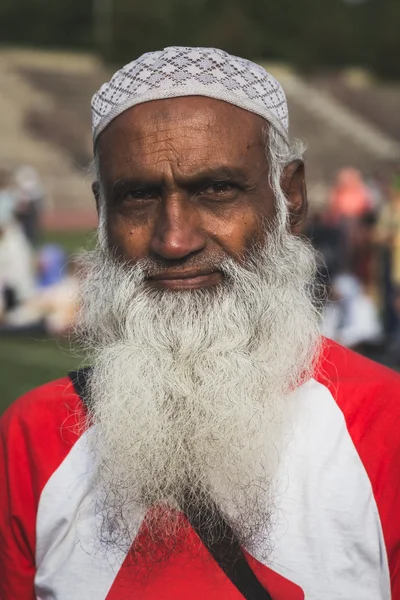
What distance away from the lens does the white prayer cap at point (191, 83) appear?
2102 mm

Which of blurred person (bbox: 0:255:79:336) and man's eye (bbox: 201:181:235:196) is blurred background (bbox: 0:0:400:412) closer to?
blurred person (bbox: 0:255:79:336)

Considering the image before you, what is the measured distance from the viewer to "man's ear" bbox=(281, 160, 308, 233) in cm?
228

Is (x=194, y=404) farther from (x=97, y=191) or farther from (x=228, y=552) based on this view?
(x=97, y=191)

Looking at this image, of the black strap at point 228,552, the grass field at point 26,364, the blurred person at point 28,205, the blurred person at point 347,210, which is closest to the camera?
the black strap at point 228,552

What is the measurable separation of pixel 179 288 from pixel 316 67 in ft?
180

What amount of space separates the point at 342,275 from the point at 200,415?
9.17 metres

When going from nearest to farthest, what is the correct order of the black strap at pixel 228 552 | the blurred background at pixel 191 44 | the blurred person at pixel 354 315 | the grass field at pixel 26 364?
the black strap at pixel 228 552 < the grass field at pixel 26 364 < the blurred person at pixel 354 315 < the blurred background at pixel 191 44

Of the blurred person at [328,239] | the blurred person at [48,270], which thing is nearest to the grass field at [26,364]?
the blurred person at [48,270]

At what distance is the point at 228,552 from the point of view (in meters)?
2.00

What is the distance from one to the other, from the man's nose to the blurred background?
0.55m

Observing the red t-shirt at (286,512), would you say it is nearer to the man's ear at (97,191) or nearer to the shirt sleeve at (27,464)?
the shirt sleeve at (27,464)

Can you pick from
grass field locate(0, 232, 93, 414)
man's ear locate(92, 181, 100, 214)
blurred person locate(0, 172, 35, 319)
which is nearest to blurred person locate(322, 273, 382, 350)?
grass field locate(0, 232, 93, 414)

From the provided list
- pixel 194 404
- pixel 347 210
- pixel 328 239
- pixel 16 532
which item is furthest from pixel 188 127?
pixel 347 210

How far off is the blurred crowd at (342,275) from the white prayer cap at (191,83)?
4797 millimetres
